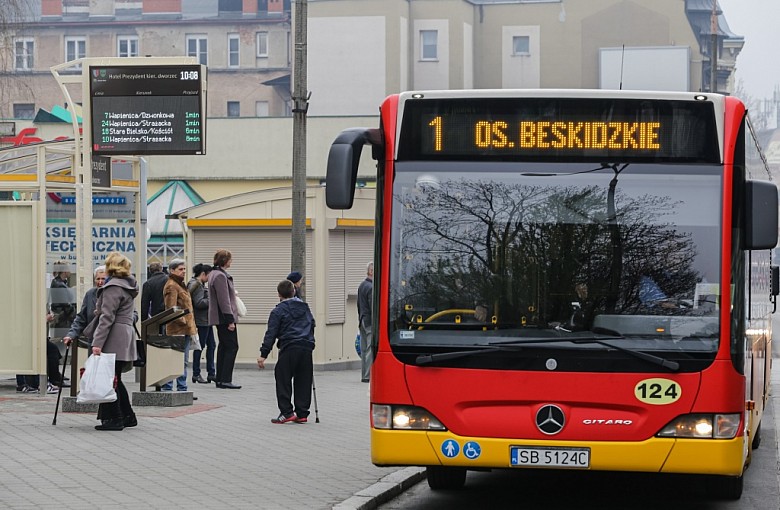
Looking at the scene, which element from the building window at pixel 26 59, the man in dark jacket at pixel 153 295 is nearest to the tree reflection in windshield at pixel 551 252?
the man in dark jacket at pixel 153 295

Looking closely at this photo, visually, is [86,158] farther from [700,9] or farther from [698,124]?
[700,9]

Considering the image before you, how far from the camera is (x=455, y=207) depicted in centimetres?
860

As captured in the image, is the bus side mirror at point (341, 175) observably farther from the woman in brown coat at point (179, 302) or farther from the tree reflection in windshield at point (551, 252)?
the woman in brown coat at point (179, 302)

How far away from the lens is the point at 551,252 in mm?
8477

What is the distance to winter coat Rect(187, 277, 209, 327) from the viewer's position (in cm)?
1859

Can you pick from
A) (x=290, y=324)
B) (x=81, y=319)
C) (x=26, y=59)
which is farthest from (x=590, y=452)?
(x=26, y=59)

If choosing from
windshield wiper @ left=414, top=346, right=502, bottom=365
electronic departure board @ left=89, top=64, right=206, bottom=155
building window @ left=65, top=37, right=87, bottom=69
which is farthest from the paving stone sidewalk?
building window @ left=65, top=37, right=87, bottom=69

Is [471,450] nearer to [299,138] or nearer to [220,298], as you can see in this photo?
[220,298]

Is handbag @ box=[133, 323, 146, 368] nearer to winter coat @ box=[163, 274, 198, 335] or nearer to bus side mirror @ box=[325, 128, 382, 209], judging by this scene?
winter coat @ box=[163, 274, 198, 335]

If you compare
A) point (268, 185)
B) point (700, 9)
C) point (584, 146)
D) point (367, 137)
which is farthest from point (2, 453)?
point (700, 9)

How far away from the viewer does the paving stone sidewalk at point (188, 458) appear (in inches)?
360

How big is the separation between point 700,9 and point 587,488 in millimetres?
85547

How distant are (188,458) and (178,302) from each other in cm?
532

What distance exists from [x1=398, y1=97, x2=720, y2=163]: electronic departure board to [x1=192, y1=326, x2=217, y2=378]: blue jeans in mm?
10632
